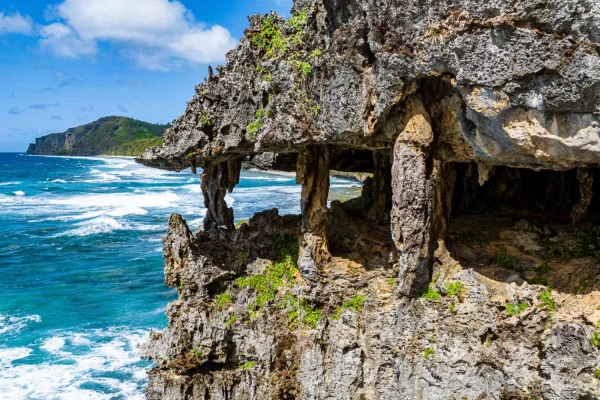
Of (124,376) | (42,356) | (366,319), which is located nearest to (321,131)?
(366,319)

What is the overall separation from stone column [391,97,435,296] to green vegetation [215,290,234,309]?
630 centimetres

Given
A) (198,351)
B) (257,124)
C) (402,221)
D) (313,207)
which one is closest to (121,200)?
(198,351)

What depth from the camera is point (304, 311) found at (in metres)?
14.6

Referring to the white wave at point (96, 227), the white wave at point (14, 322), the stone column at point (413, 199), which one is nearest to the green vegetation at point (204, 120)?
the stone column at point (413, 199)

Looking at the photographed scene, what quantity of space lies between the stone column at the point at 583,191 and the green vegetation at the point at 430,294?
228 inches

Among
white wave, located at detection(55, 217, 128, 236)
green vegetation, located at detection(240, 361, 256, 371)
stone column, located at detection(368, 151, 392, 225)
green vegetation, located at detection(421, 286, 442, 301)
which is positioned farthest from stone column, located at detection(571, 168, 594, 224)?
white wave, located at detection(55, 217, 128, 236)

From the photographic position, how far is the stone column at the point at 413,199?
1193cm

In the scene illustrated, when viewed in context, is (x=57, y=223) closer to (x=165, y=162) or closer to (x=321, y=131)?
(x=165, y=162)

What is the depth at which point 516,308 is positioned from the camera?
38.0 feet

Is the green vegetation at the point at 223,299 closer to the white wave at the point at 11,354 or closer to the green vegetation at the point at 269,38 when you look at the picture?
the green vegetation at the point at 269,38

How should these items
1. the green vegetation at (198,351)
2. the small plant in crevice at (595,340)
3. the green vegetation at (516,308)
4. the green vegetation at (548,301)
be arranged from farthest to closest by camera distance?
the green vegetation at (198,351) < the green vegetation at (516,308) < the green vegetation at (548,301) < the small plant in crevice at (595,340)

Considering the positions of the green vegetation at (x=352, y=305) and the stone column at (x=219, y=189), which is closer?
the green vegetation at (x=352, y=305)

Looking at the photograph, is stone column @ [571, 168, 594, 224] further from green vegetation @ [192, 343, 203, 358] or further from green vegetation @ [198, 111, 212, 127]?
green vegetation @ [192, 343, 203, 358]

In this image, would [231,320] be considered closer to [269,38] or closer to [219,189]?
[219,189]
